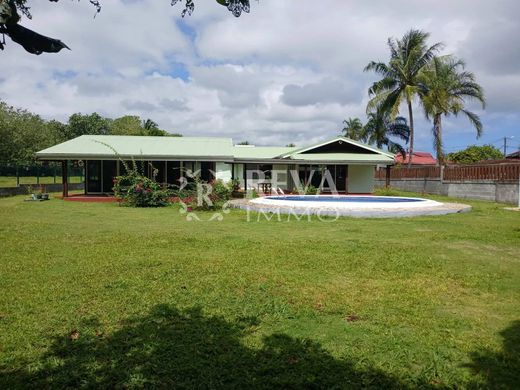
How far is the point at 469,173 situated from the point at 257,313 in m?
22.9

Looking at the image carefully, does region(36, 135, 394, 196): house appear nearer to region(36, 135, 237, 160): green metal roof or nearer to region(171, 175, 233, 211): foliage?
region(36, 135, 237, 160): green metal roof

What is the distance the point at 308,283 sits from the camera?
6.28 meters

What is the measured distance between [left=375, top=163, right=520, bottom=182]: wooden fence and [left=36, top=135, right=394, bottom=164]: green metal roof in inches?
150

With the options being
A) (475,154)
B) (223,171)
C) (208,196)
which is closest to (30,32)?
(208,196)

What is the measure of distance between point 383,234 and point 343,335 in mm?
7142

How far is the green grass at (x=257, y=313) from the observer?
3.67 metres

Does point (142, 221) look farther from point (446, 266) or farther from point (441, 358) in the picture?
point (441, 358)

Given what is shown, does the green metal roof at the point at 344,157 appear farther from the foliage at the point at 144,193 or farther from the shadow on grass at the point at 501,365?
the shadow on grass at the point at 501,365

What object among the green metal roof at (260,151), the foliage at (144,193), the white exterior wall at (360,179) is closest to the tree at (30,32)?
the foliage at (144,193)

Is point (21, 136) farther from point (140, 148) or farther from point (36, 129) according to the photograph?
point (140, 148)

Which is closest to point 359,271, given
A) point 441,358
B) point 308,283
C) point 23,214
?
point 308,283

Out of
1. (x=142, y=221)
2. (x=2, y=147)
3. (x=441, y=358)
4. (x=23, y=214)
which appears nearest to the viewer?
(x=441, y=358)

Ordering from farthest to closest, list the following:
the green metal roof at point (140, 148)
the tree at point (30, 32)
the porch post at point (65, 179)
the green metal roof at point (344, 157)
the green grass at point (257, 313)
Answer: the green metal roof at point (344, 157)
the porch post at point (65, 179)
the green metal roof at point (140, 148)
the green grass at point (257, 313)
the tree at point (30, 32)

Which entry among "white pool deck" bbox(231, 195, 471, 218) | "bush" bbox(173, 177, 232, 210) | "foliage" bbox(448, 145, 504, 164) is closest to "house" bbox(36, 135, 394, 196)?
"bush" bbox(173, 177, 232, 210)
